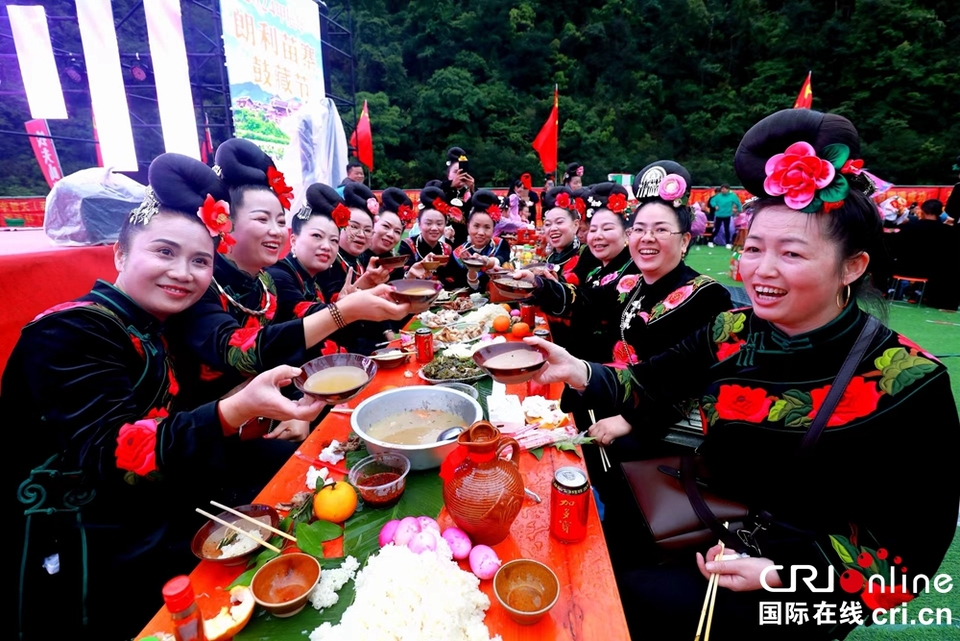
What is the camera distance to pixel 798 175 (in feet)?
5.68

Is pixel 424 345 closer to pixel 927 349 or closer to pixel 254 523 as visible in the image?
pixel 254 523

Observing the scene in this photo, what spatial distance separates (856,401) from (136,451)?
113 inches

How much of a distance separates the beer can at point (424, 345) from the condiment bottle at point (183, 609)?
2.41 metres

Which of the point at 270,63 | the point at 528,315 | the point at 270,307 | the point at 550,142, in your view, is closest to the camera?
the point at 270,307

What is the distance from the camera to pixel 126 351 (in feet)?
6.60

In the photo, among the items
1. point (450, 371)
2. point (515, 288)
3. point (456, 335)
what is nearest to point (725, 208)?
point (515, 288)

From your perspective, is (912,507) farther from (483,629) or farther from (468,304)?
(468,304)

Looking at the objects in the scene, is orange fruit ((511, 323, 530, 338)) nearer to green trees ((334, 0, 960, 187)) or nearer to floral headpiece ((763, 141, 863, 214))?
floral headpiece ((763, 141, 863, 214))

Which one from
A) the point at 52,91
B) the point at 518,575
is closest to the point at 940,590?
the point at 518,575

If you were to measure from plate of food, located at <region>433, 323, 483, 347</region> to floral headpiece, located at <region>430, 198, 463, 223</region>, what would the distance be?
309 cm

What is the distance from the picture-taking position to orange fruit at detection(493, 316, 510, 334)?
4199 millimetres

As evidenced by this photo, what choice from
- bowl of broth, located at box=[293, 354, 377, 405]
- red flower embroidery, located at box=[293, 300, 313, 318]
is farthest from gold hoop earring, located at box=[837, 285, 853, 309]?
red flower embroidery, located at box=[293, 300, 313, 318]

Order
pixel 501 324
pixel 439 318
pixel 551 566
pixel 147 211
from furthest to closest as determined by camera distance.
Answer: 1. pixel 439 318
2. pixel 501 324
3. pixel 147 211
4. pixel 551 566

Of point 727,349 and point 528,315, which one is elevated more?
point 727,349
